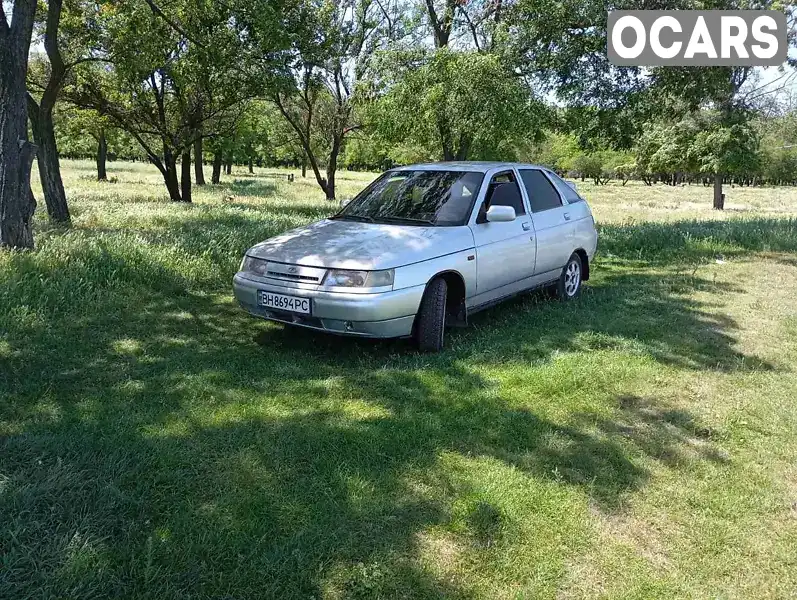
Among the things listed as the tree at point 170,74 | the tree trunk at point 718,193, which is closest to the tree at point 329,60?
the tree at point 170,74

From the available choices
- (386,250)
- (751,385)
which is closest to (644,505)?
(751,385)

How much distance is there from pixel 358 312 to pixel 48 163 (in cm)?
1059

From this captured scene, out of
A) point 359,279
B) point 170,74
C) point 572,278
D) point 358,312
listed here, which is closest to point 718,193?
point 170,74

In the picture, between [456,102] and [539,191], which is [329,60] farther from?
[539,191]

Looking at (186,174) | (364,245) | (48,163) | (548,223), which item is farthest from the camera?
(186,174)

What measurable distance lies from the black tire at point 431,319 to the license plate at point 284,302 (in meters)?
0.95

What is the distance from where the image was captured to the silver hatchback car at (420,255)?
4633 millimetres

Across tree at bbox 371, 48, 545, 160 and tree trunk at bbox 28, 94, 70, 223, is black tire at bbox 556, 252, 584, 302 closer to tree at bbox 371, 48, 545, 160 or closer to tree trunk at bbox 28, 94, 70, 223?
tree at bbox 371, 48, 545, 160

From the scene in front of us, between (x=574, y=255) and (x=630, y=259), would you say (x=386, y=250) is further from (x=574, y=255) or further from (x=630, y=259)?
(x=630, y=259)

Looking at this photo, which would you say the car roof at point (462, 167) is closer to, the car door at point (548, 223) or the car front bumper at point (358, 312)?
the car door at point (548, 223)

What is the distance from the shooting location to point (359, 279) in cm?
460

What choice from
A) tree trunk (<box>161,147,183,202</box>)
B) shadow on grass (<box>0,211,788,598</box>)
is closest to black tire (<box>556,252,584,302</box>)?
shadow on grass (<box>0,211,788,598</box>)

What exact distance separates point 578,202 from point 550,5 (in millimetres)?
7919

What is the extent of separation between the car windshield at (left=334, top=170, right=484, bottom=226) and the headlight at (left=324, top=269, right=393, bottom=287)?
102 cm
